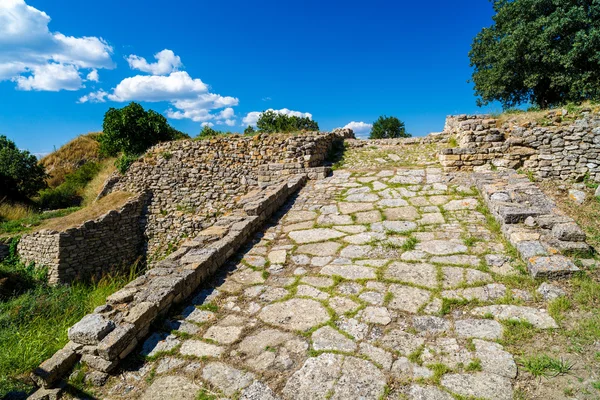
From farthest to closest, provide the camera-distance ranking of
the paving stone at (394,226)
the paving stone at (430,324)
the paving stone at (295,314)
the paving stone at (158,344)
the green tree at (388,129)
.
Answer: the green tree at (388,129)
the paving stone at (394,226)
the paving stone at (295,314)
the paving stone at (158,344)
the paving stone at (430,324)

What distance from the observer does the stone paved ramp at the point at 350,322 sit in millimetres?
2117

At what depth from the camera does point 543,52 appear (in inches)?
493

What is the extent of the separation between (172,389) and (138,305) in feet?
3.18

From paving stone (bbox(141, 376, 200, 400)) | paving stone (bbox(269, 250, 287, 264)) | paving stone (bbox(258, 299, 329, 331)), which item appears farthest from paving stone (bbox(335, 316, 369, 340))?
paving stone (bbox(269, 250, 287, 264))

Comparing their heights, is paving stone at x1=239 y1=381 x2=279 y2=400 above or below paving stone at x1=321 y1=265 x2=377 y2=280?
below

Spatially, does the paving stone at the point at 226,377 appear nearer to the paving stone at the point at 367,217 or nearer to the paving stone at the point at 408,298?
the paving stone at the point at 408,298

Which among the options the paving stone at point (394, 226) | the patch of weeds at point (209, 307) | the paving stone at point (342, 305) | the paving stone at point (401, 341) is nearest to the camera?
the paving stone at point (401, 341)

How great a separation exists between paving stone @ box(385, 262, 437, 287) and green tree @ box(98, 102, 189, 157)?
14.0 m

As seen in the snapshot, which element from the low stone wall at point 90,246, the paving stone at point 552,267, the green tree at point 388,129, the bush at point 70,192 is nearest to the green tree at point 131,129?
the low stone wall at point 90,246

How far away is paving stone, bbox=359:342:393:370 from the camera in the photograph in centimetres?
222

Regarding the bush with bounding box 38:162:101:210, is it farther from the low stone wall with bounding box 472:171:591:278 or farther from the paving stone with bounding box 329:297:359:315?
the low stone wall with bounding box 472:171:591:278

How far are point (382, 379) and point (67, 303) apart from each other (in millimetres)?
4201

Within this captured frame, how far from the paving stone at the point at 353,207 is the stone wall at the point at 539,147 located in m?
2.43

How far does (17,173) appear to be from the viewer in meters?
16.8
